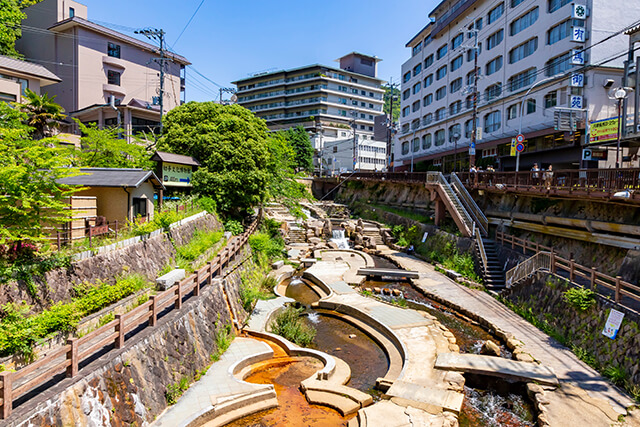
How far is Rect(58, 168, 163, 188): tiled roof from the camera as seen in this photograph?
Result: 15.8m

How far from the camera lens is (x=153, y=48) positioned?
47.5 metres

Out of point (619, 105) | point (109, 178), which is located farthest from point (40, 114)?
point (619, 105)

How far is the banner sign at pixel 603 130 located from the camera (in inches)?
918

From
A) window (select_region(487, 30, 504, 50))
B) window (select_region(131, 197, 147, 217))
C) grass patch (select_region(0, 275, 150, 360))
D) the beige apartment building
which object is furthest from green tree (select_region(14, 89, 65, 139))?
window (select_region(487, 30, 504, 50))

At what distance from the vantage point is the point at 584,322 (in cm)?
1438

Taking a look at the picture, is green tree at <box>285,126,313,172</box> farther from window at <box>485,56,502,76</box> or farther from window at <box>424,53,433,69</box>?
window at <box>485,56,502,76</box>

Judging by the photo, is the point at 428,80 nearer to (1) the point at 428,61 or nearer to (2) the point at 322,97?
(1) the point at 428,61

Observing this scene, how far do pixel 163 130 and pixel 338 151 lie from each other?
55461mm

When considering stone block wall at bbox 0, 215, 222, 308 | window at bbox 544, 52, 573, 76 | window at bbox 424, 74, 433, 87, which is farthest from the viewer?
window at bbox 424, 74, 433, 87

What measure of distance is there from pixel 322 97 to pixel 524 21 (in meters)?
62.7

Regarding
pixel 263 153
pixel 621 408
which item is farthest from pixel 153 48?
pixel 621 408

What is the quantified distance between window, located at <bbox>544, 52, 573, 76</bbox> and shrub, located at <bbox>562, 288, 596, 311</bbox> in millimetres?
20349

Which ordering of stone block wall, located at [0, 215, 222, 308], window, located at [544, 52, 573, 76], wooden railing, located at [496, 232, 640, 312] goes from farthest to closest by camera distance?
window, located at [544, 52, 573, 76] < wooden railing, located at [496, 232, 640, 312] < stone block wall, located at [0, 215, 222, 308]

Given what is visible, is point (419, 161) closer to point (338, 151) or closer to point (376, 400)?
point (338, 151)
